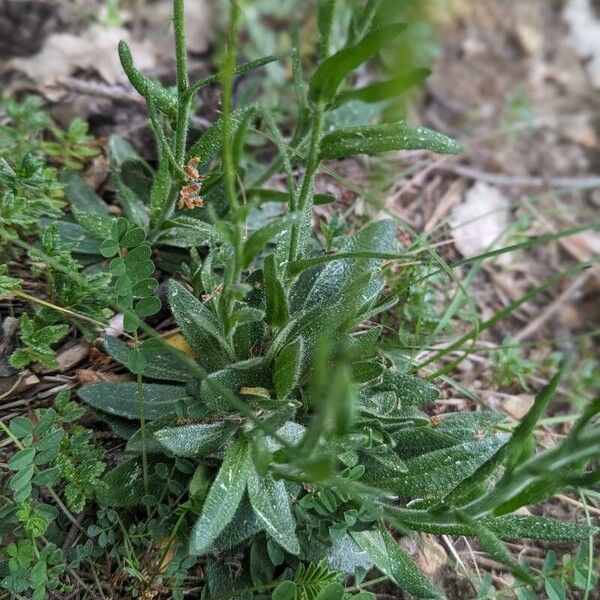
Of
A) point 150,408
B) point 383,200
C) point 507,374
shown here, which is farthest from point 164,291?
point 507,374

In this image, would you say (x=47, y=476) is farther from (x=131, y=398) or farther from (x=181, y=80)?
(x=181, y=80)

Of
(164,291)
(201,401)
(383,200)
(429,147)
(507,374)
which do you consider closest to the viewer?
(429,147)

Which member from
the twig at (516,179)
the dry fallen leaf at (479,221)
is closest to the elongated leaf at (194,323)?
the dry fallen leaf at (479,221)

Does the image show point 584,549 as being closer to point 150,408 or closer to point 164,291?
point 150,408

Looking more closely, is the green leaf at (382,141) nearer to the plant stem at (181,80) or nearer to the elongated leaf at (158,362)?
the plant stem at (181,80)

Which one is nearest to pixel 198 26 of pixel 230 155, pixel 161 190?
pixel 161 190

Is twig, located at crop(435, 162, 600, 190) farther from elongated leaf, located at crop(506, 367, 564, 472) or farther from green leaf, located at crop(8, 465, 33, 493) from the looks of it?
green leaf, located at crop(8, 465, 33, 493)
